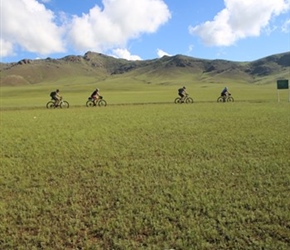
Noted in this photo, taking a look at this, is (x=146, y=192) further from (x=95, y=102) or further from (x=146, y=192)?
(x=95, y=102)

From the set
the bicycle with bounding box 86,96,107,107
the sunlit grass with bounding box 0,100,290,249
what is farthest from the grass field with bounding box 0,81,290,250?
the bicycle with bounding box 86,96,107,107

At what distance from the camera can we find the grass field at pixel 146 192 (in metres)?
6.45

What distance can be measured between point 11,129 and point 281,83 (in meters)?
26.9

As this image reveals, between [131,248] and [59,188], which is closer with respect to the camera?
[131,248]

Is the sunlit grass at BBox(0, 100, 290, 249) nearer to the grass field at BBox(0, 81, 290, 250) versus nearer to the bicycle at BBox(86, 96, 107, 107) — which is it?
the grass field at BBox(0, 81, 290, 250)

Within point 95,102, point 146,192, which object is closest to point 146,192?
point 146,192

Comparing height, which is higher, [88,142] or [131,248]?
[88,142]

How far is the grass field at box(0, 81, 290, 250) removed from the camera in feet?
21.2

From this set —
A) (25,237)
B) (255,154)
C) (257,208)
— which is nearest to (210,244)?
(257,208)

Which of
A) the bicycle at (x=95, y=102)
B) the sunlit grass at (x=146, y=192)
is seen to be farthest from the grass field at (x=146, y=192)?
the bicycle at (x=95, y=102)

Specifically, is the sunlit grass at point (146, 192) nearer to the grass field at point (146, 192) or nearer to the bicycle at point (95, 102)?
the grass field at point (146, 192)

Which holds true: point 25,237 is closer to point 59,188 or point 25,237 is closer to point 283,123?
point 59,188

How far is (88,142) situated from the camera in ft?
46.1

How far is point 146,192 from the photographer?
8500mm
